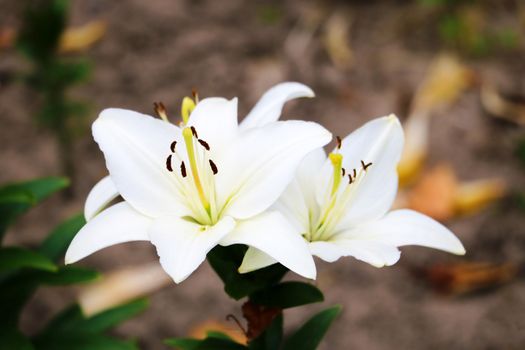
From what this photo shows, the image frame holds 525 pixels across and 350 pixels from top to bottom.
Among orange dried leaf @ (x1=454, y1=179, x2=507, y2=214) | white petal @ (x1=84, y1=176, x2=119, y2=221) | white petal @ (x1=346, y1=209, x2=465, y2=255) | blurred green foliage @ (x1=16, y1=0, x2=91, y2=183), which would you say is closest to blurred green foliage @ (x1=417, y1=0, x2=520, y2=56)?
orange dried leaf @ (x1=454, y1=179, x2=507, y2=214)

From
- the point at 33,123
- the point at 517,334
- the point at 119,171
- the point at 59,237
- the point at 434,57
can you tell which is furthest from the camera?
the point at 434,57

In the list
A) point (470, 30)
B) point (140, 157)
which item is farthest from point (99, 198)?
point (470, 30)

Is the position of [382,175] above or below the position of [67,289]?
above

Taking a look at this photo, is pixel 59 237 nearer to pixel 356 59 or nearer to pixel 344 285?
pixel 344 285

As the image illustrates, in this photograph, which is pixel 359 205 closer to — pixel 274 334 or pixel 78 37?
pixel 274 334

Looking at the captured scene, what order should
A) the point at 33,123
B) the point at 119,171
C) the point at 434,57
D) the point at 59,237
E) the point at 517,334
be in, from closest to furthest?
the point at 119,171
the point at 59,237
the point at 517,334
the point at 33,123
the point at 434,57

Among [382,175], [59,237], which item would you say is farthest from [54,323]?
[382,175]
